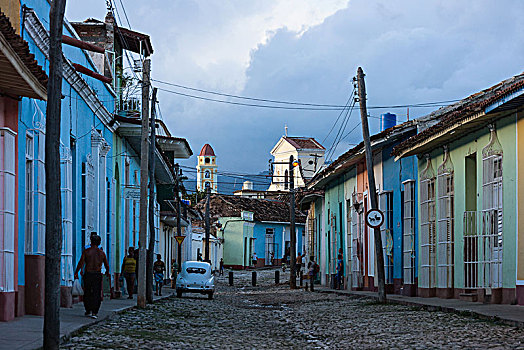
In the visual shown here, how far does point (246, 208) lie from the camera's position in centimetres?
6644

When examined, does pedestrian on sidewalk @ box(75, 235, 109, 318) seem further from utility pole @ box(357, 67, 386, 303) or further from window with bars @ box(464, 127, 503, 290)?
utility pole @ box(357, 67, 386, 303)

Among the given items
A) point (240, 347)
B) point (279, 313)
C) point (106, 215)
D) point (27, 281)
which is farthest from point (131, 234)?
point (240, 347)

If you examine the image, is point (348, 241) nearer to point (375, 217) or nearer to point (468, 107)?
point (375, 217)

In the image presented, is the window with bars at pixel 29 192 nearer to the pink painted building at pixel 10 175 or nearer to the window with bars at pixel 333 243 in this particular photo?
the pink painted building at pixel 10 175

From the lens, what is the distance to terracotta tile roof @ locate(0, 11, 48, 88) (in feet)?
32.9

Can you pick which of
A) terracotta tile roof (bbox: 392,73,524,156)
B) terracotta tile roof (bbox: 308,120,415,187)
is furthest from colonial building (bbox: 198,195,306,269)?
terracotta tile roof (bbox: 392,73,524,156)

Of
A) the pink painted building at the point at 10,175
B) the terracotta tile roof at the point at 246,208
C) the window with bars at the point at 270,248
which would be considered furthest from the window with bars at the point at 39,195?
the window with bars at the point at 270,248

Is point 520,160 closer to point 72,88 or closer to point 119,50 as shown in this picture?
point 72,88

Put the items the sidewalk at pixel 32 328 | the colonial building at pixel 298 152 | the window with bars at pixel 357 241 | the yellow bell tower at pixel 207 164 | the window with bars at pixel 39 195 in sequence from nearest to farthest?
the sidewalk at pixel 32 328
the window with bars at pixel 39 195
the window with bars at pixel 357 241
the colonial building at pixel 298 152
the yellow bell tower at pixel 207 164

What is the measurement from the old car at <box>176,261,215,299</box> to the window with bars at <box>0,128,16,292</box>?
14025 mm

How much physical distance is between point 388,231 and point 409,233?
77.6 inches

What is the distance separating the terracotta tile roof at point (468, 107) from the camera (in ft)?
48.2

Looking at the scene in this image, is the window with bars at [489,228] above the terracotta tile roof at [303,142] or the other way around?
the other way around

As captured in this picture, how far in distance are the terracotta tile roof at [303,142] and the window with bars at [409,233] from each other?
6496 centimetres
